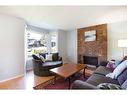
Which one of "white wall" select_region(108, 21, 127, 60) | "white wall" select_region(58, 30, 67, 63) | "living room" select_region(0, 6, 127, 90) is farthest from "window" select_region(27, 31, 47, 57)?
"white wall" select_region(108, 21, 127, 60)

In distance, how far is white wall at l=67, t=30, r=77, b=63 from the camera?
5574 mm

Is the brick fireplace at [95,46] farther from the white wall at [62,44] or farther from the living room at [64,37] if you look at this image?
the white wall at [62,44]

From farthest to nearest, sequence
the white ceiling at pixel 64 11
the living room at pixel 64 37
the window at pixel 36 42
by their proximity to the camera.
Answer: the window at pixel 36 42, the living room at pixel 64 37, the white ceiling at pixel 64 11

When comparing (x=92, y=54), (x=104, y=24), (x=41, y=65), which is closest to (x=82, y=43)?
(x=92, y=54)

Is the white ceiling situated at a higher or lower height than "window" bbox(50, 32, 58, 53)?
higher

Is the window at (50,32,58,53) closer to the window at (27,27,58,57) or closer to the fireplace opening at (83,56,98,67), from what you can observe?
the window at (27,27,58,57)

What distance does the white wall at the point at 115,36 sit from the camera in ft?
12.8

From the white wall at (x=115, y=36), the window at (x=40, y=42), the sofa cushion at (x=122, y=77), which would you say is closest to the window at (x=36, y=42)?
the window at (x=40, y=42)

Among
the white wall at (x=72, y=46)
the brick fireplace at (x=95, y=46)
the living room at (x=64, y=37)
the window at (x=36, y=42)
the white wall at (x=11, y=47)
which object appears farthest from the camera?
the white wall at (x=72, y=46)

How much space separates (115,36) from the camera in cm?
410

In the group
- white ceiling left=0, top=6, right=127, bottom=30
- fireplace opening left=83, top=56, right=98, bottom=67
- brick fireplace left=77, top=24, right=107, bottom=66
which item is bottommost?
fireplace opening left=83, top=56, right=98, bottom=67

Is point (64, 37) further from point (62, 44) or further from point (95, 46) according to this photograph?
point (95, 46)

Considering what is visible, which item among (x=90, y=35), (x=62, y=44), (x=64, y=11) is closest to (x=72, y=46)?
(x=62, y=44)
